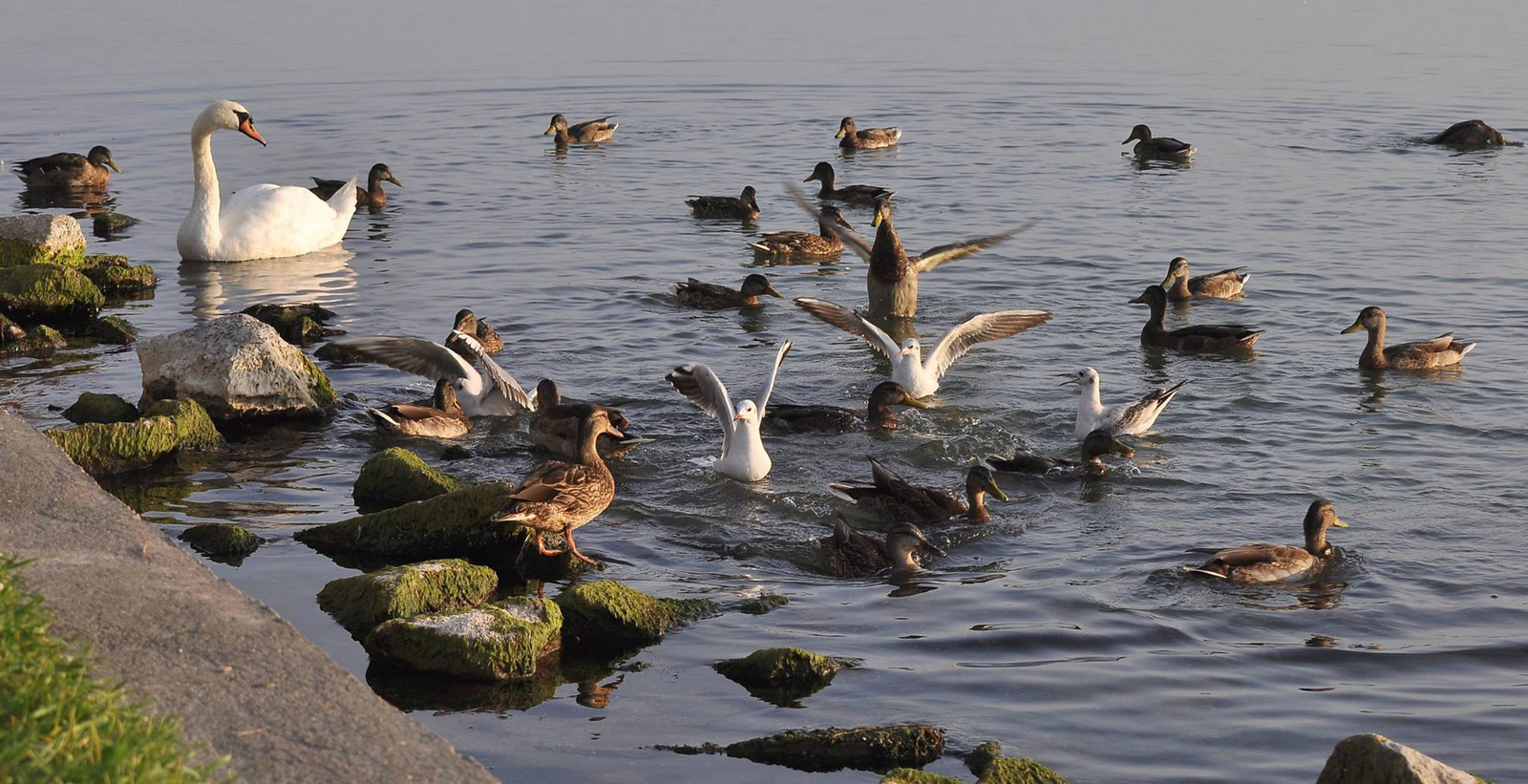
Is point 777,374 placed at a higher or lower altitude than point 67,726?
lower

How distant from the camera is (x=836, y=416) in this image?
12406 millimetres

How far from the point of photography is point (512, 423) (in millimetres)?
12781

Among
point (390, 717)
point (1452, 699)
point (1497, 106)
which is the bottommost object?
point (1452, 699)

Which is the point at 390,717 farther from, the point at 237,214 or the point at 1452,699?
the point at 237,214

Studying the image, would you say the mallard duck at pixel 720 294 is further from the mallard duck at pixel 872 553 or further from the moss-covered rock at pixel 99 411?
the mallard duck at pixel 872 553

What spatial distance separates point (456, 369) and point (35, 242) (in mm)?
6486

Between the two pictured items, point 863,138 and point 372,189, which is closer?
point 372,189

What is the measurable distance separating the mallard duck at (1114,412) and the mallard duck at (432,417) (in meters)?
4.85

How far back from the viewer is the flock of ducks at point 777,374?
9.31 meters

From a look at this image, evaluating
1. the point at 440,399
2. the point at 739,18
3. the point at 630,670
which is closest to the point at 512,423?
the point at 440,399

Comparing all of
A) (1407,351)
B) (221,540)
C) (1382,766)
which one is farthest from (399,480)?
(1407,351)

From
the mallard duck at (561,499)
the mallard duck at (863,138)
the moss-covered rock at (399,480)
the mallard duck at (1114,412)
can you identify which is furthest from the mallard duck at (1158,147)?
the moss-covered rock at (399,480)

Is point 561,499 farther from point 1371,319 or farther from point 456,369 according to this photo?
point 1371,319

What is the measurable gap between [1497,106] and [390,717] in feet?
91.7
